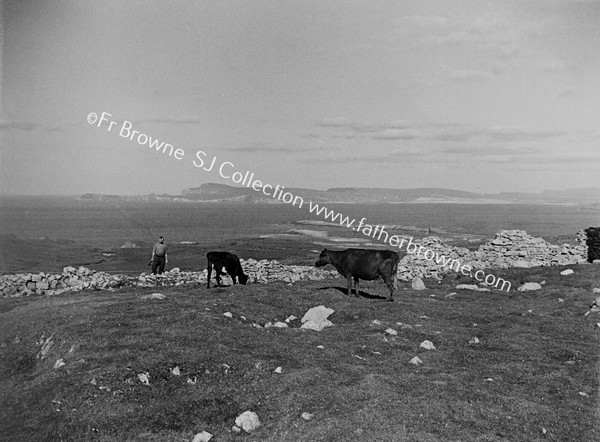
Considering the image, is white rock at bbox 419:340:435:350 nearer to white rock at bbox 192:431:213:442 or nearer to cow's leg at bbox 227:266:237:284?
white rock at bbox 192:431:213:442

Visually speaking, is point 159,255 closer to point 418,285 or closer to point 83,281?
point 83,281

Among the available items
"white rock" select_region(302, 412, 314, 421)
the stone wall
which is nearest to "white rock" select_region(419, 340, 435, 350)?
"white rock" select_region(302, 412, 314, 421)

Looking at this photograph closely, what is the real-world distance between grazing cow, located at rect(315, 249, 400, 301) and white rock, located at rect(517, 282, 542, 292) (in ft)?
22.9

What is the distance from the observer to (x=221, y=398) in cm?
977

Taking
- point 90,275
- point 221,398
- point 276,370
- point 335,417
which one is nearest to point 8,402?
point 221,398

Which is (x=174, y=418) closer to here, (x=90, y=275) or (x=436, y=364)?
(x=436, y=364)

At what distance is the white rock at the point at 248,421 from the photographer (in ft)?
29.1

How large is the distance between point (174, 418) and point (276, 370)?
2.48 metres

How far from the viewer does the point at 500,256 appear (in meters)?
31.5

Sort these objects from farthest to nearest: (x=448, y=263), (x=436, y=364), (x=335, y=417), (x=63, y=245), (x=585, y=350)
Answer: (x=63, y=245) → (x=448, y=263) → (x=585, y=350) → (x=436, y=364) → (x=335, y=417)

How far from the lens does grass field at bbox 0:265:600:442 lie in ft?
29.2

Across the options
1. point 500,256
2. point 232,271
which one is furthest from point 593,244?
point 232,271

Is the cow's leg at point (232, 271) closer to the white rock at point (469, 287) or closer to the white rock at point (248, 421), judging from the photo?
the white rock at point (469, 287)

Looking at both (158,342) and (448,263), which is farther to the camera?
(448,263)
